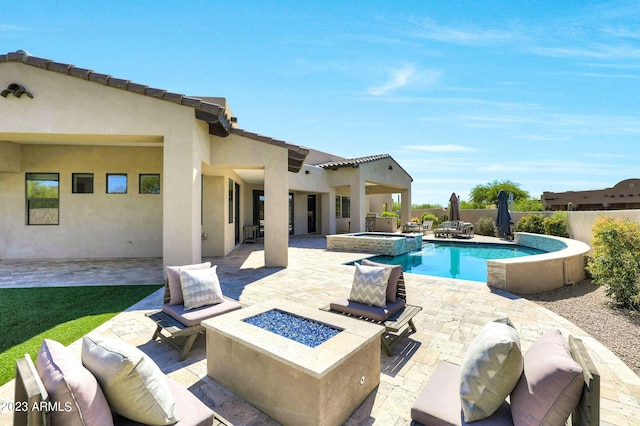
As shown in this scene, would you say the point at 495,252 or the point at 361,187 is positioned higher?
the point at 361,187

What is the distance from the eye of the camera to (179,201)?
24.9ft

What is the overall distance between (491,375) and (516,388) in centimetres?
20

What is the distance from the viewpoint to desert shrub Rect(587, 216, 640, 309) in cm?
566

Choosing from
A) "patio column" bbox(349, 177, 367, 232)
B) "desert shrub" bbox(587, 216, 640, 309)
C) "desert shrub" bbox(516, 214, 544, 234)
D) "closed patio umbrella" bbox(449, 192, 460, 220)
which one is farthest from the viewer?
"closed patio umbrella" bbox(449, 192, 460, 220)

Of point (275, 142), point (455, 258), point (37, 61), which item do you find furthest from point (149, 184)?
point (455, 258)

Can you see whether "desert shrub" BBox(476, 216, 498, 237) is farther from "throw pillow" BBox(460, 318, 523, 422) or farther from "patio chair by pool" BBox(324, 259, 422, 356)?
"throw pillow" BBox(460, 318, 523, 422)

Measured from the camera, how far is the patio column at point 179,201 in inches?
298

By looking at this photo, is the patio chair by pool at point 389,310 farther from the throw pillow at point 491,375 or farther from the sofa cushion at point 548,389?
the sofa cushion at point 548,389

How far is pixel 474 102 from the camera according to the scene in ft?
43.7

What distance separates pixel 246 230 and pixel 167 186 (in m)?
9.19

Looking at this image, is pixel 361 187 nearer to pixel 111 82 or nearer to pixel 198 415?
pixel 111 82

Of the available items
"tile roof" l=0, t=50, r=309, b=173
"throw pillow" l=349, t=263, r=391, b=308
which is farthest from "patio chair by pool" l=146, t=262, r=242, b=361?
"tile roof" l=0, t=50, r=309, b=173

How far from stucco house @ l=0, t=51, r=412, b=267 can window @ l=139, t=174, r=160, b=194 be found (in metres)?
0.04

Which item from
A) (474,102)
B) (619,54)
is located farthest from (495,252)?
(619,54)
